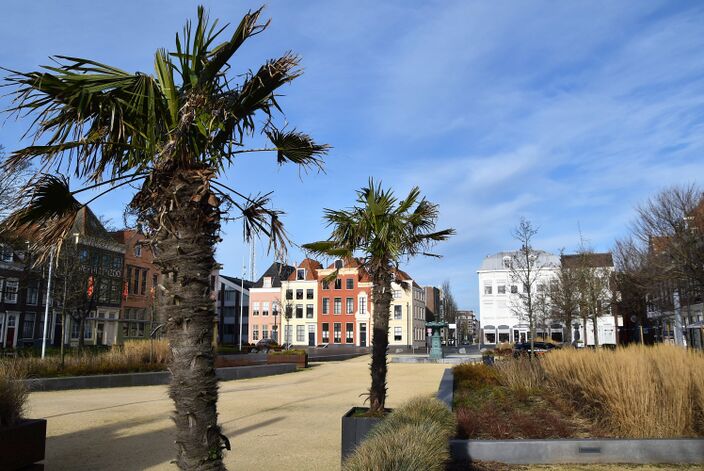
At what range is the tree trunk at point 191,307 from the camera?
149 inches

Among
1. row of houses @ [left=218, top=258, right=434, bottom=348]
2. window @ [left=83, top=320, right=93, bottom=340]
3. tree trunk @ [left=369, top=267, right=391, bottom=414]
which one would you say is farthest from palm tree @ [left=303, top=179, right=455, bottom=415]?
row of houses @ [left=218, top=258, right=434, bottom=348]

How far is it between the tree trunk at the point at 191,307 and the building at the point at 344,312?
6921 centimetres

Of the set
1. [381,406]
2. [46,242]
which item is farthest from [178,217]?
[381,406]

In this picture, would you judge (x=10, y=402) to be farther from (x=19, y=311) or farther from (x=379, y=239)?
(x=19, y=311)

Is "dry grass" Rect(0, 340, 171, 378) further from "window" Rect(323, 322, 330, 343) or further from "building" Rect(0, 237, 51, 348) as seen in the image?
"window" Rect(323, 322, 330, 343)

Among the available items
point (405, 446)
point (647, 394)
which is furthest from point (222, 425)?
point (647, 394)

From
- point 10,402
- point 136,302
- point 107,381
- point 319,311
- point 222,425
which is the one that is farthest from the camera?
point 319,311

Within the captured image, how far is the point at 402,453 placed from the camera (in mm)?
4512

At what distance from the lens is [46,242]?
4.41 meters

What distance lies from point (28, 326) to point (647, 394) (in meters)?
48.2

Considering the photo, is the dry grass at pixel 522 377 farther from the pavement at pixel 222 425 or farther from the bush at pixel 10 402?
the bush at pixel 10 402

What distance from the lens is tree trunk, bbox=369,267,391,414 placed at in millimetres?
7828

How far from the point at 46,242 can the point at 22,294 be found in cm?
4644

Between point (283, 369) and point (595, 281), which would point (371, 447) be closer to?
point (283, 369)
